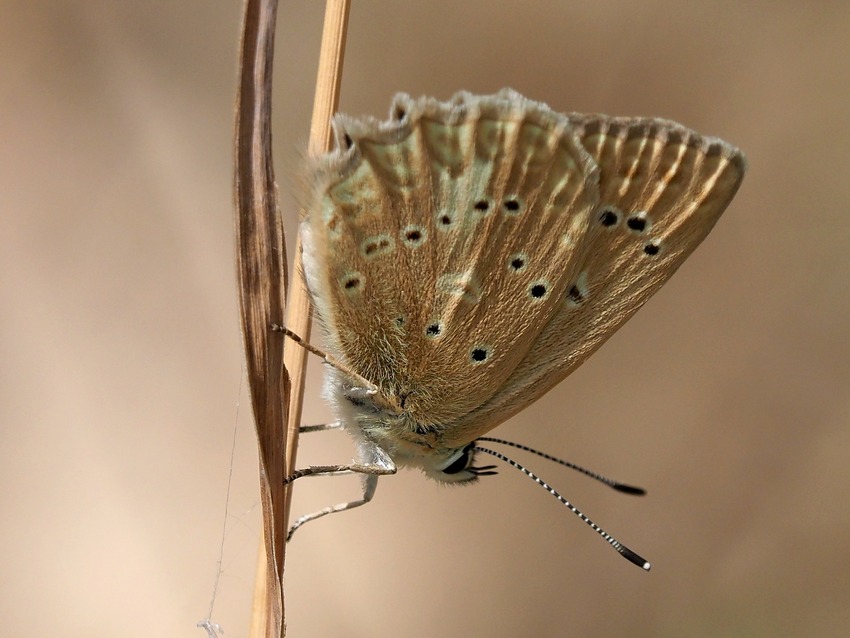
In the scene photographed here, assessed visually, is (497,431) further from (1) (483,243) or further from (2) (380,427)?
(1) (483,243)

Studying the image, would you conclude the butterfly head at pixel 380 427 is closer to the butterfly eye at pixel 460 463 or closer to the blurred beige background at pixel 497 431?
the butterfly eye at pixel 460 463

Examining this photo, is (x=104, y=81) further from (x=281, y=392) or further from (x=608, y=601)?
(x=608, y=601)

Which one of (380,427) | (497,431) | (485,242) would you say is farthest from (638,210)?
(497,431)

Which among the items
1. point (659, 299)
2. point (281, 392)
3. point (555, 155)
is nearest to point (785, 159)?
point (659, 299)

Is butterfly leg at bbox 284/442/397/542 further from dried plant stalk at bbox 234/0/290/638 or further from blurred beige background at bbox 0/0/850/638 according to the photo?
blurred beige background at bbox 0/0/850/638

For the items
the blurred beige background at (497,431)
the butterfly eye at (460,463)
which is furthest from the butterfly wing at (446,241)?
the blurred beige background at (497,431)

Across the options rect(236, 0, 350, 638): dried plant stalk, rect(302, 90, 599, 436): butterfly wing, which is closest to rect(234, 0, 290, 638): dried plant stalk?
rect(236, 0, 350, 638): dried plant stalk
